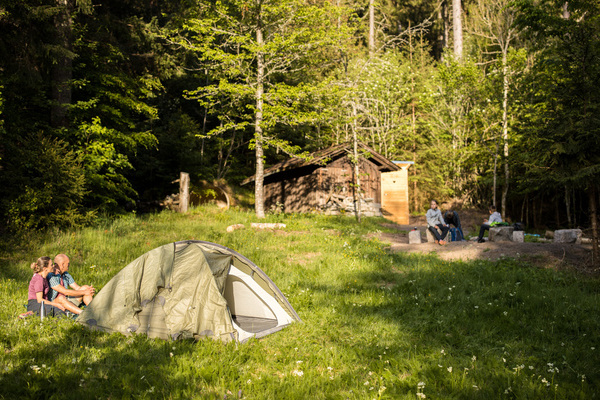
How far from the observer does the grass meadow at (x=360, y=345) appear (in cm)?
499

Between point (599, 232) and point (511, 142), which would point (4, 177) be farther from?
point (511, 142)

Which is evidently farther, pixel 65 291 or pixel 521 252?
pixel 521 252

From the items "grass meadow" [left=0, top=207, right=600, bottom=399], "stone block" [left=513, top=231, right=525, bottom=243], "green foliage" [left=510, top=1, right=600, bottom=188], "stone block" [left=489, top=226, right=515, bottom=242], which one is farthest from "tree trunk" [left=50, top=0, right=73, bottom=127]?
"stone block" [left=513, top=231, right=525, bottom=243]

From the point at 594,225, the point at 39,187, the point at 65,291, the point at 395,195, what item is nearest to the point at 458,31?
the point at 395,195

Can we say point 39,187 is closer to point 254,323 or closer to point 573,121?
point 254,323

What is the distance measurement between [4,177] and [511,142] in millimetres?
24362

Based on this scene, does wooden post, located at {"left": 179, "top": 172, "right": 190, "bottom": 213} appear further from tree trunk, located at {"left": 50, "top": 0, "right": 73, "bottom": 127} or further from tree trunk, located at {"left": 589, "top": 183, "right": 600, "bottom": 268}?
tree trunk, located at {"left": 589, "top": 183, "right": 600, "bottom": 268}

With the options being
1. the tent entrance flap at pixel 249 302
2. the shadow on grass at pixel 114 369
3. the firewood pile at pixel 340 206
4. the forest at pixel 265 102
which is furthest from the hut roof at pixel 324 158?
the shadow on grass at pixel 114 369

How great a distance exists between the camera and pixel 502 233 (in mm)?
14430

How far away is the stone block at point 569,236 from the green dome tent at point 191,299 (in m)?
10.7

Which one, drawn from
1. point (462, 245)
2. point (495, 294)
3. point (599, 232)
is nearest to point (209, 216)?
point (462, 245)

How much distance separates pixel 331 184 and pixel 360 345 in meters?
18.9

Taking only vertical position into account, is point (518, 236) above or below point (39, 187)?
below

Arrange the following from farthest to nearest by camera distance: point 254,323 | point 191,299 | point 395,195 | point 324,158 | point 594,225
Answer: point 395,195
point 324,158
point 594,225
point 254,323
point 191,299
